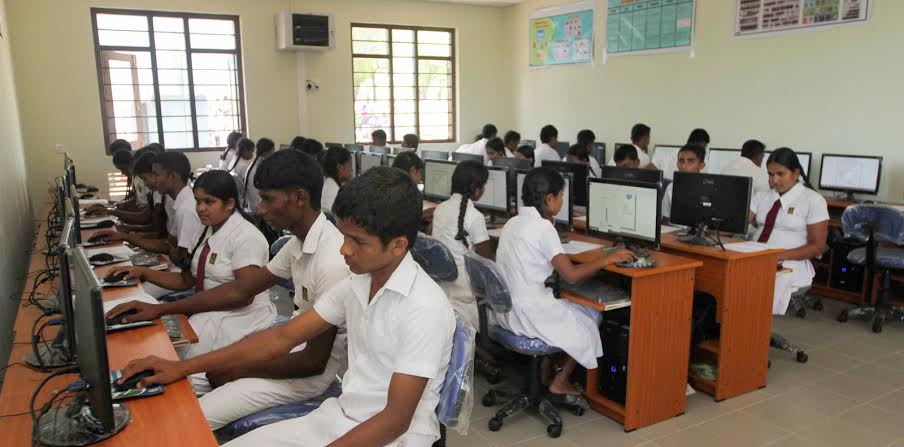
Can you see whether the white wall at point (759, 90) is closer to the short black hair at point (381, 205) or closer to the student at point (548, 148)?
the student at point (548, 148)

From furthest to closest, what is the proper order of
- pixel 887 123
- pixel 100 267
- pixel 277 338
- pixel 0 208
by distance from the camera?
pixel 887 123 → pixel 0 208 → pixel 100 267 → pixel 277 338

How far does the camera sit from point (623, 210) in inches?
126

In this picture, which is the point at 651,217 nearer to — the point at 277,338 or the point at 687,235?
the point at 687,235

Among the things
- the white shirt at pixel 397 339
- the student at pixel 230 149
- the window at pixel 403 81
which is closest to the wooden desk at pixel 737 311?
the white shirt at pixel 397 339

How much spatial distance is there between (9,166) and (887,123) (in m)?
6.39

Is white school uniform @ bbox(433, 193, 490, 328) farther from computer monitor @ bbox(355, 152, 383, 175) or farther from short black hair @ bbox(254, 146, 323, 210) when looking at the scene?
computer monitor @ bbox(355, 152, 383, 175)

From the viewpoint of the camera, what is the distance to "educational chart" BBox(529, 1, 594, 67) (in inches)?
308

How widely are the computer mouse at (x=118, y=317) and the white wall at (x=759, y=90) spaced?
5295mm

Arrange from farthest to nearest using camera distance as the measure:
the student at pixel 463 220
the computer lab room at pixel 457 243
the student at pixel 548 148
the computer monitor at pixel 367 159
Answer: the student at pixel 548 148, the computer monitor at pixel 367 159, the student at pixel 463 220, the computer lab room at pixel 457 243

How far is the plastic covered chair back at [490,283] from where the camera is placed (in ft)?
8.79

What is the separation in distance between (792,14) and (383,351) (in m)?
5.47

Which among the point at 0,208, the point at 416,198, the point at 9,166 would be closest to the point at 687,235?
the point at 416,198

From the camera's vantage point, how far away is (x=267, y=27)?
7.99 m

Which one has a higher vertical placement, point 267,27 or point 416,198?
point 267,27
